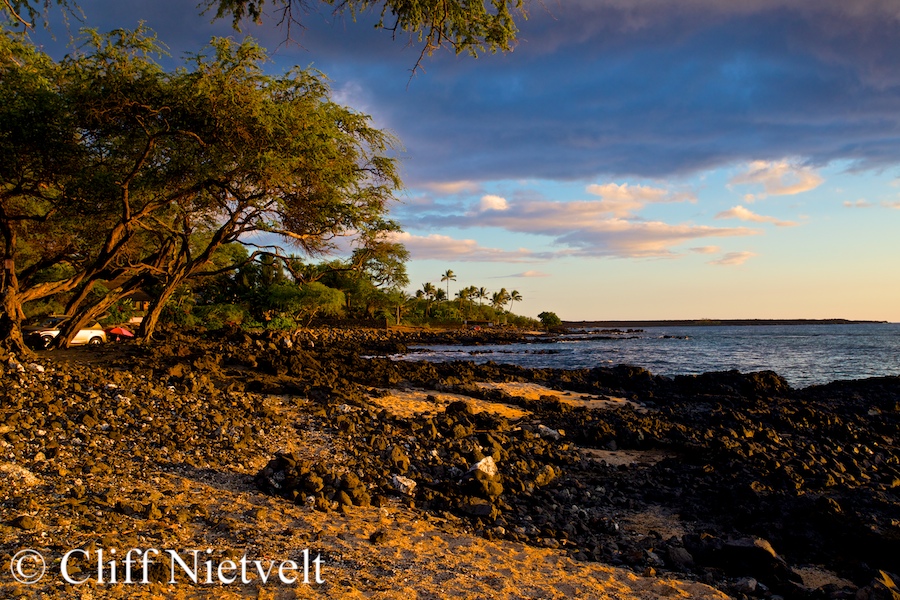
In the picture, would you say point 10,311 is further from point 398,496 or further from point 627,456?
point 627,456

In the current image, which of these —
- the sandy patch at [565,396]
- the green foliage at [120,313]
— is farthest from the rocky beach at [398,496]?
the green foliage at [120,313]

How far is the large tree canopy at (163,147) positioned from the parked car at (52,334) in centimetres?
282

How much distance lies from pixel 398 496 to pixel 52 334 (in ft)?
63.9

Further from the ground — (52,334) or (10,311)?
(10,311)

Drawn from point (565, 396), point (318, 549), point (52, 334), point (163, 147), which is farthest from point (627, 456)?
point (52, 334)

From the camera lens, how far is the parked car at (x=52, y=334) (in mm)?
20406

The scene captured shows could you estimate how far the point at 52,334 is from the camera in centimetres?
2128

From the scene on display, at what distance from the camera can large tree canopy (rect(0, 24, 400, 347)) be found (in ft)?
46.3

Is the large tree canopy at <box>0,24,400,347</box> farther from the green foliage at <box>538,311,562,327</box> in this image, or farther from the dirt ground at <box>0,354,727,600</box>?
the green foliage at <box>538,311,562,327</box>

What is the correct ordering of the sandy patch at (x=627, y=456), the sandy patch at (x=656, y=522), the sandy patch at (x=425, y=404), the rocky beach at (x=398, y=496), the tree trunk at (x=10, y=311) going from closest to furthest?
the rocky beach at (x=398, y=496)
the sandy patch at (x=656, y=522)
the sandy patch at (x=627, y=456)
the sandy patch at (x=425, y=404)
the tree trunk at (x=10, y=311)

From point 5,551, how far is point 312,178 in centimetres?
1235

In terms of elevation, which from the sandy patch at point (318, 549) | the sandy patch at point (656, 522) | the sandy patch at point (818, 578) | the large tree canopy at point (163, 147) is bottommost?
the sandy patch at point (818, 578)

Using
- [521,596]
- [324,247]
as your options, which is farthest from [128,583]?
[324,247]

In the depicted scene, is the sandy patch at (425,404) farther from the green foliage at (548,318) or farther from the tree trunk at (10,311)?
the green foliage at (548,318)
